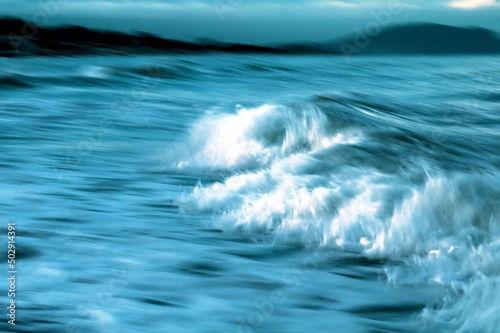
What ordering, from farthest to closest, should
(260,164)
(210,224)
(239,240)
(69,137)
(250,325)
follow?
(69,137)
(260,164)
(210,224)
(239,240)
(250,325)

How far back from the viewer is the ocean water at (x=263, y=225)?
9.09ft

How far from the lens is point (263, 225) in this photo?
3996mm

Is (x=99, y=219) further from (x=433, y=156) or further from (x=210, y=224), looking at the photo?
(x=433, y=156)

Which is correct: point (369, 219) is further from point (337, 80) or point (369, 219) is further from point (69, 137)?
point (337, 80)

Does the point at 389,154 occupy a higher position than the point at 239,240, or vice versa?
the point at 389,154

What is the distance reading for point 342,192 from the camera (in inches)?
167

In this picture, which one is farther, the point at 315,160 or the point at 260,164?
the point at 260,164

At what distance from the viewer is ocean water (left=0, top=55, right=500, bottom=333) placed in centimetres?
277

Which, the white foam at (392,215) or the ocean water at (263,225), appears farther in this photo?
the white foam at (392,215)

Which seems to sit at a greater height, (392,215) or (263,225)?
(392,215)

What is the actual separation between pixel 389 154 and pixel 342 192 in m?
1.20

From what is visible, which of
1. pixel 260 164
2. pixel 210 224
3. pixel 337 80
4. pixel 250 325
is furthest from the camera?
pixel 337 80

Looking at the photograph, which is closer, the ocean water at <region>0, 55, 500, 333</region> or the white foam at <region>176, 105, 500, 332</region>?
the ocean water at <region>0, 55, 500, 333</region>

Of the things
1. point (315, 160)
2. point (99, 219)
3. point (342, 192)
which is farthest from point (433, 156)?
point (99, 219)
